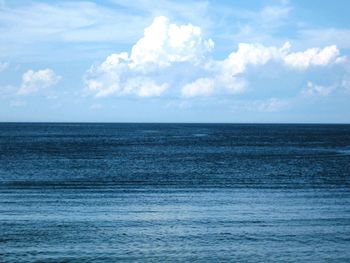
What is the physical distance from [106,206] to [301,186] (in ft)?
74.3

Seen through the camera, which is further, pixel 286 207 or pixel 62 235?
pixel 286 207

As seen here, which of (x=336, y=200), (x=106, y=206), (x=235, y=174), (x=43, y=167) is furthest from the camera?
(x=43, y=167)

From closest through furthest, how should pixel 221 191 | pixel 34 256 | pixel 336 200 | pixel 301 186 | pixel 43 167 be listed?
pixel 34 256 < pixel 336 200 < pixel 221 191 < pixel 301 186 < pixel 43 167

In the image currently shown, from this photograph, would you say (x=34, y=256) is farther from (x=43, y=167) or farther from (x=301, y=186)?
(x=43, y=167)

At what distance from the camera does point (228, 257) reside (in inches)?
1119

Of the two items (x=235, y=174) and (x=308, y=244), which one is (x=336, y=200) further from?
(x=235, y=174)

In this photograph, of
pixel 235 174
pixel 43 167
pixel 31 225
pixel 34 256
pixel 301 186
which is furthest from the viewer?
pixel 43 167

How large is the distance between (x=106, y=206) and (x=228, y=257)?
51.8ft

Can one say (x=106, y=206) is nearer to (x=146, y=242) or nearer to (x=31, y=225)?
(x=31, y=225)

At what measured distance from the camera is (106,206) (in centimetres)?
4191

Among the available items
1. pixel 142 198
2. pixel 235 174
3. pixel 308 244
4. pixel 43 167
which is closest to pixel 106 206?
pixel 142 198

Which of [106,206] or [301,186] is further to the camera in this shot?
[301,186]

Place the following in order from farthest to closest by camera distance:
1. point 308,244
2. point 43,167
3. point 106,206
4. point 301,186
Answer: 1. point 43,167
2. point 301,186
3. point 106,206
4. point 308,244

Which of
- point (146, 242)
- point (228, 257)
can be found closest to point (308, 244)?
point (228, 257)
